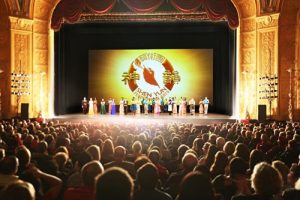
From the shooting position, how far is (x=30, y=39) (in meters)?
18.9

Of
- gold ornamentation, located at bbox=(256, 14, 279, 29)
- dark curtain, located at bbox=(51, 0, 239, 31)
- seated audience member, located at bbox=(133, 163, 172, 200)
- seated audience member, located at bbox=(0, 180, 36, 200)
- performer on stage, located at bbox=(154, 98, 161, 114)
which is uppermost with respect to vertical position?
dark curtain, located at bbox=(51, 0, 239, 31)

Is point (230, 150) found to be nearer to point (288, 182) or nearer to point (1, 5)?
point (288, 182)

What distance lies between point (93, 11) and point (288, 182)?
15956mm

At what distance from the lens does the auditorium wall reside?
17344 millimetres

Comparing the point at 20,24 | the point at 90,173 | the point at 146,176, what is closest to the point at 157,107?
the point at 20,24

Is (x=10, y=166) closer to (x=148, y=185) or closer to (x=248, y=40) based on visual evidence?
(x=148, y=185)

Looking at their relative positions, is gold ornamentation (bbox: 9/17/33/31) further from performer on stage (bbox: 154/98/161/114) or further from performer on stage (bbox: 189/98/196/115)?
performer on stage (bbox: 189/98/196/115)

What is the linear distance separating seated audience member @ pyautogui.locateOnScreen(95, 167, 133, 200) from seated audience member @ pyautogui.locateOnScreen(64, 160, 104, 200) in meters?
0.80

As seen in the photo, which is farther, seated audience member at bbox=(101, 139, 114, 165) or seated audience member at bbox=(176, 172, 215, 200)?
seated audience member at bbox=(101, 139, 114, 165)

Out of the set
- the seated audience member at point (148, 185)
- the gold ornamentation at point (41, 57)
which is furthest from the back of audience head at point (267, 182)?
the gold ornamentation at point (41, 57)

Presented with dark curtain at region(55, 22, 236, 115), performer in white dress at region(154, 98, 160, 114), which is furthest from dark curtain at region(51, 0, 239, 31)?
performer in white dress at region(154, 98, 160, 114)

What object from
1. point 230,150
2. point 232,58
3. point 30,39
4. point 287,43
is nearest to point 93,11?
point 30,39

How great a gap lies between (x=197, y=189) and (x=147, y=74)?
22.2 metres

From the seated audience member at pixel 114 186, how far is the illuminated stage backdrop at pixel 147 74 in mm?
22057
